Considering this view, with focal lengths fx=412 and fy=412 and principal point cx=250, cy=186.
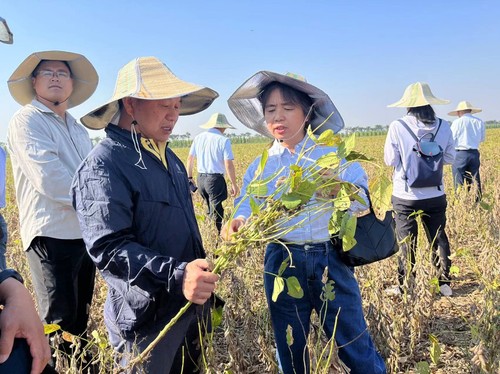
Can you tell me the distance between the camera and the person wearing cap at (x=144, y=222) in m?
1.23

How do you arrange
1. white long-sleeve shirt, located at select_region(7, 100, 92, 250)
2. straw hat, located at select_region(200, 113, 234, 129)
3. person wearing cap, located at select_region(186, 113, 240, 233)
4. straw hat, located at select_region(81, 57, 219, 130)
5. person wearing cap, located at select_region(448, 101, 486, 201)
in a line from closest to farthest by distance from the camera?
1. straw hat, located at select_region(81, 57, 219, 130)
2. white long-sleeve shirt, located at select_region(7, 100, 92, 250)
3. person wearing cap, located at select_region(186, 113, 240, 233)
4. straw hat, located at select_region(200, 113, 234, 129)
5. person wearing cap, located at select_region(448, 101, 486, 201)

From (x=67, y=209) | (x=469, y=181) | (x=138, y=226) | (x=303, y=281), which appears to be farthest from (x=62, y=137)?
(x=469, y=181)

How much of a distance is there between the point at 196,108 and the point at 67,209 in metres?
0.81

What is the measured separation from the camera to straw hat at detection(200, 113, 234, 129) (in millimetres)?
5172

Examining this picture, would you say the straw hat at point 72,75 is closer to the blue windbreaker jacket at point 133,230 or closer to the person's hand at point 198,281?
the blue windbreaker jacket at point 133,230

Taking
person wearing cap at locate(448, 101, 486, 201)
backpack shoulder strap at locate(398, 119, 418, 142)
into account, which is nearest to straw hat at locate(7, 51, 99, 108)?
backpack shoulder strap at locate(398, 119, 418, 142)

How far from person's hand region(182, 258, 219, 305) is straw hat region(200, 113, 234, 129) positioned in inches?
159

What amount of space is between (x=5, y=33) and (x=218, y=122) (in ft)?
14.5

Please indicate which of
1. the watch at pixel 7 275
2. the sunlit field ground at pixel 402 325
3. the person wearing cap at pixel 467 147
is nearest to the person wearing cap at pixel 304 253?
the sunlit field ground at pixel 402 325

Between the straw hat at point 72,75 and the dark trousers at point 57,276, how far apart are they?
92 centimetres

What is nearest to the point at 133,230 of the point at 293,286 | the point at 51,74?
the point at 293,286

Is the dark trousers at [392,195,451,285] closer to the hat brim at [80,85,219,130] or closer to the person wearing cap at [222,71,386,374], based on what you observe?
the person wearing cap at [222,71,386,374]

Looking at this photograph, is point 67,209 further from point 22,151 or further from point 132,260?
point 132,260

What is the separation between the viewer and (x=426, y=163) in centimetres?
299
